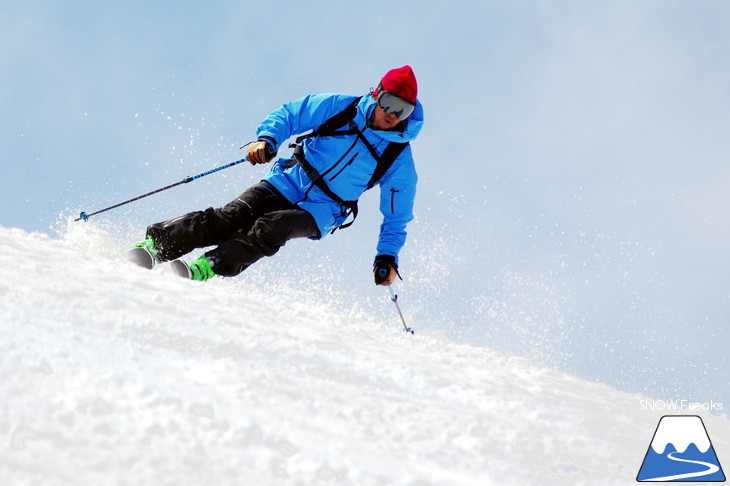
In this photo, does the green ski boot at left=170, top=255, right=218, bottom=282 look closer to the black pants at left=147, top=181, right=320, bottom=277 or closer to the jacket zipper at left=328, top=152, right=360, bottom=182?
the black pants at left=147, top=181, right=320, bottom=277

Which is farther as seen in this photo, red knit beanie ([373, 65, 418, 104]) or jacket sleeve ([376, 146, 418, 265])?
jacket sleeve ([376, 146, 418, 265])

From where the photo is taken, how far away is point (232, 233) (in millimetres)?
5328

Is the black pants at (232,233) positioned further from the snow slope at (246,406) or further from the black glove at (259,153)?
the snow slope at (246,406)

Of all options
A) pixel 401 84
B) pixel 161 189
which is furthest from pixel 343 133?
pixel 161 189

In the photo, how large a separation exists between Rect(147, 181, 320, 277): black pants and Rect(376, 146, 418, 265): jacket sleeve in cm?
97

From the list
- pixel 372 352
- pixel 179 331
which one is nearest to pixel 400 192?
pixel 372 352

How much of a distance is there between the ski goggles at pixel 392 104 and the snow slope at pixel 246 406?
2.85 meters

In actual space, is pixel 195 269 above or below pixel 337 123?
below

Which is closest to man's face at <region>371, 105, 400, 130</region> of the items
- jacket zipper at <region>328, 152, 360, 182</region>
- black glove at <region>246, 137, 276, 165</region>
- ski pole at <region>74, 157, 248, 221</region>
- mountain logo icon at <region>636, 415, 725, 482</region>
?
jacket zipper at <region>328, 152, 360, 182</region>

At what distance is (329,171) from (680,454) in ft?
12.8

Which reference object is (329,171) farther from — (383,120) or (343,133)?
(383,120)

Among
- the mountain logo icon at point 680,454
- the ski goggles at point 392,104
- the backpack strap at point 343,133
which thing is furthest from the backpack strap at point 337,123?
the mountain logo icon at point 680,454

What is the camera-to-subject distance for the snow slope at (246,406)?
5.52 ft

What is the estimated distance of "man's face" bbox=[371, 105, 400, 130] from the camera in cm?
566
